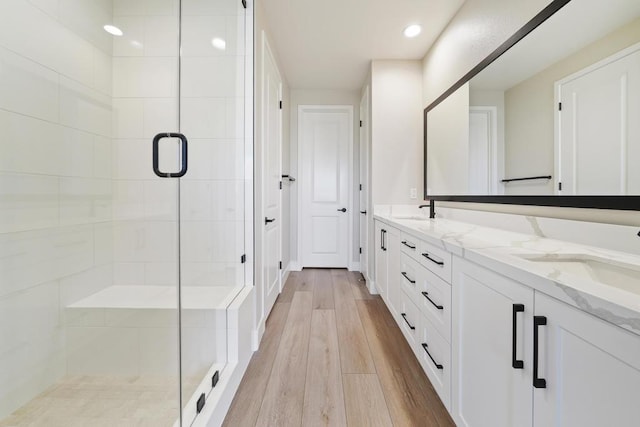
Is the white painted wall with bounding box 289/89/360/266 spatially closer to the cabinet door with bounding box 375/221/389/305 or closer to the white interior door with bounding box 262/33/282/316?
the white interior door with bounding box 262/33/282/316

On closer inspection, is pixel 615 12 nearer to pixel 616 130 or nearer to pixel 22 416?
pixel 616 130

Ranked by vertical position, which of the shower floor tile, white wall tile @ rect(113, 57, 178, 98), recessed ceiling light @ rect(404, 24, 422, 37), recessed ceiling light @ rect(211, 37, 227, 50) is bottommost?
the shower floor tile

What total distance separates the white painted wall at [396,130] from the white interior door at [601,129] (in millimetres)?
1673

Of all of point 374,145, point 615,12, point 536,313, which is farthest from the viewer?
point 374,145

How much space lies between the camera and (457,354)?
1151 mm

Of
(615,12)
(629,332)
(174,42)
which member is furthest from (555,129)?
(174,42)

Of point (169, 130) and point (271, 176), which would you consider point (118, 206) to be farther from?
point (271, 176)

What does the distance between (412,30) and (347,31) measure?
1.90ft

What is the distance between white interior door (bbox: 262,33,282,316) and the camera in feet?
7.20

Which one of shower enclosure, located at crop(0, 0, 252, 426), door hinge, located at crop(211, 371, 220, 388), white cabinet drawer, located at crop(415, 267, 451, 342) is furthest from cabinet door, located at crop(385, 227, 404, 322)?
door hinge, located at crop(211, 371, 220, 388)

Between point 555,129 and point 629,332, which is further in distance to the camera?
point 555,129

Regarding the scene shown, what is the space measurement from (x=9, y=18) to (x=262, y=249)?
1665 mm

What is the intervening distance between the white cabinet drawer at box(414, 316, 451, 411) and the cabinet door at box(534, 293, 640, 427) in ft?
1.78

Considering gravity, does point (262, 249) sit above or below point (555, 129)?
below
